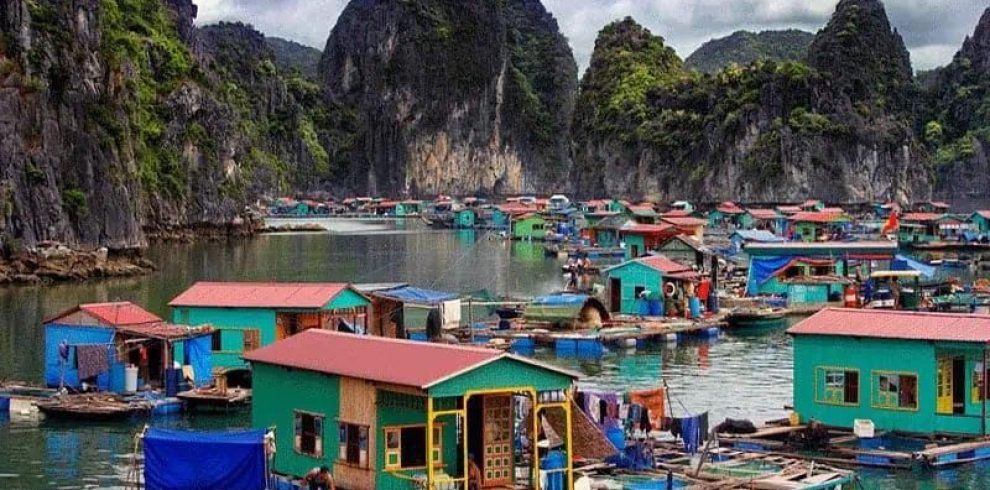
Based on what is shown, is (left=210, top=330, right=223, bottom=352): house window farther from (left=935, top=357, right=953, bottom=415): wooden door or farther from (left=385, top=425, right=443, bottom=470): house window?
(left=935, top=357, right=953, bottom=415): wooden door

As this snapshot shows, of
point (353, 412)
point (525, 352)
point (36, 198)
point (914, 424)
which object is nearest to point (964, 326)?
point (914, 424)

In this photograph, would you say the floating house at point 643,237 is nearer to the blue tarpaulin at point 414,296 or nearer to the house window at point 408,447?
the blue tarpaulin at point 414,296

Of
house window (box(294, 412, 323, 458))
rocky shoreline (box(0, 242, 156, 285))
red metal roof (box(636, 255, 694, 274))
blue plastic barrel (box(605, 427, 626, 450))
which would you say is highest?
red metal roof (box(636, 255, 694, 274))

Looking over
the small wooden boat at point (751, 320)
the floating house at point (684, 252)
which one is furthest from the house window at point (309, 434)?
the floating house at point (684, 252)

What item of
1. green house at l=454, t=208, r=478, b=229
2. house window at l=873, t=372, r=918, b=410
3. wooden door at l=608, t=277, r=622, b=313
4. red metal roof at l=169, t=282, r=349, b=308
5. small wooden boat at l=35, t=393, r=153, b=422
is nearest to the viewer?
house window at l=873, t=372, r=918, b=410

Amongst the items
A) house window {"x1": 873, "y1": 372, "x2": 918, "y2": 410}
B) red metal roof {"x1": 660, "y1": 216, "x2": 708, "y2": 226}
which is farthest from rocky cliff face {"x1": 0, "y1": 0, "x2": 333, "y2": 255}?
house window {"x1": 873, "y1": 372, "x2": 918, "y2": 410}
